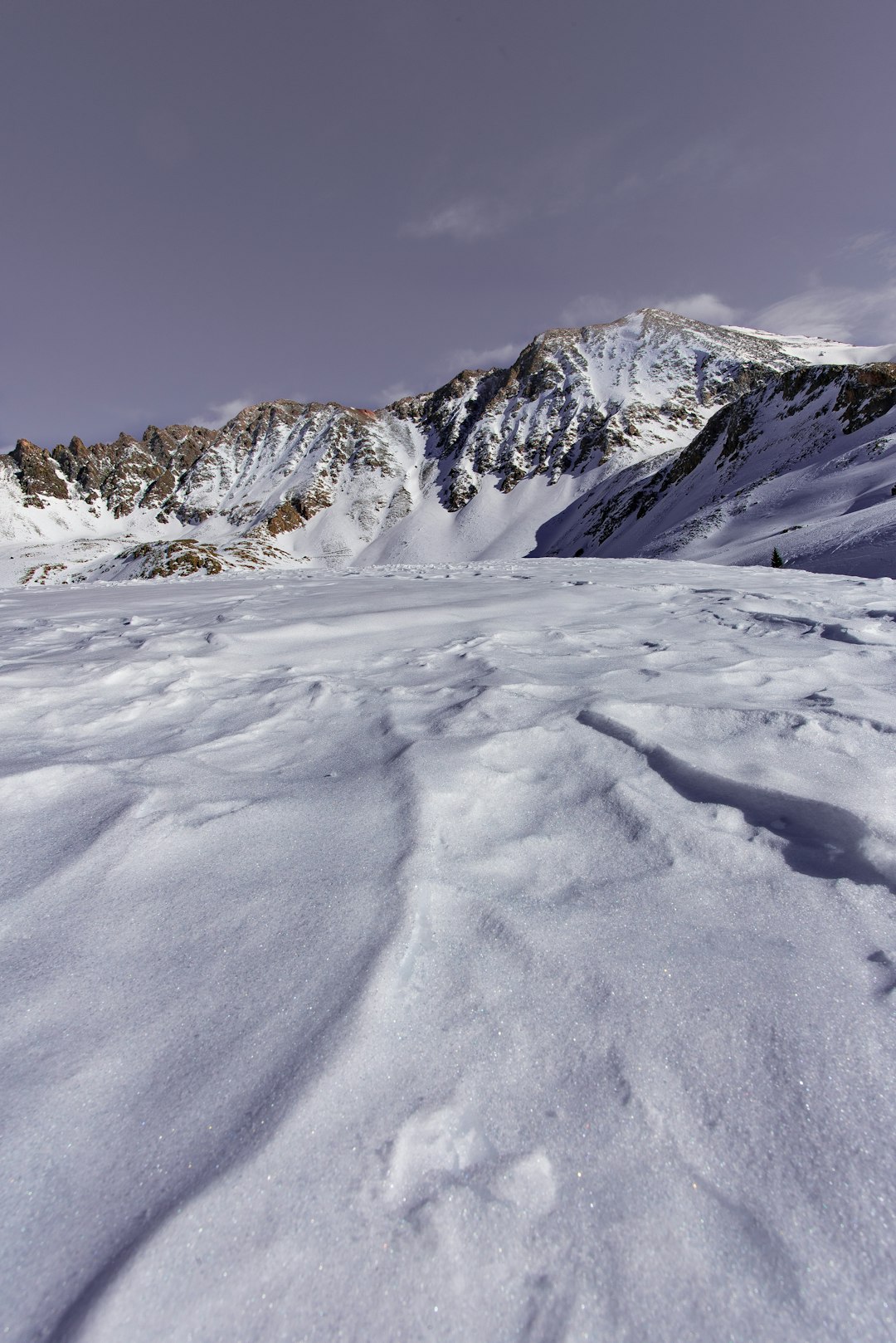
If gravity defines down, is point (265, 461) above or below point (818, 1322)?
above

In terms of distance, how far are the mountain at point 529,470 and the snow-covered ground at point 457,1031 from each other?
53.3 ft

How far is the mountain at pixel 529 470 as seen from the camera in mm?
31438

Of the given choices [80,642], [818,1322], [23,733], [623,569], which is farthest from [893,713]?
[623,569]

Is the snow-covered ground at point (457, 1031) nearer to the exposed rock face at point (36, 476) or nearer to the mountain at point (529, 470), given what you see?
the mountain at point (529, 470)

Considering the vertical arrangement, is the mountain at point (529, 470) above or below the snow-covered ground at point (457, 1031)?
above

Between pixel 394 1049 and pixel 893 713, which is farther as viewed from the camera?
pixel 893 713

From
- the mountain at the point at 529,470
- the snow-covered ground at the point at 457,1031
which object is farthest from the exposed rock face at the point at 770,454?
the snow-covered ground at the point at 457,1031

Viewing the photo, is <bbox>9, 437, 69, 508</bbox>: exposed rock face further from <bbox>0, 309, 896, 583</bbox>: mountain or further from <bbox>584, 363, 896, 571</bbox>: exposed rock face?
<bbox>584, 363, 896, 571</bbox>: exposed rock face

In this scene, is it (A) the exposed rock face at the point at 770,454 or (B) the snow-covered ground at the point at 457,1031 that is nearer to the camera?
(B) the snow-covered ground at the point at 457,1031

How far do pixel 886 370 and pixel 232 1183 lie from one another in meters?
46.8

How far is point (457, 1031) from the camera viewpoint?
4.31 feet

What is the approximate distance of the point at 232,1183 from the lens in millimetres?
1023

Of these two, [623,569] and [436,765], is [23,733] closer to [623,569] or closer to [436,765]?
[436,765]

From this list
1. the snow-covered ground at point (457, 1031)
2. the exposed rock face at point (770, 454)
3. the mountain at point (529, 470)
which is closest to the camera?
the snow-covered ground at point (457, 1031)
